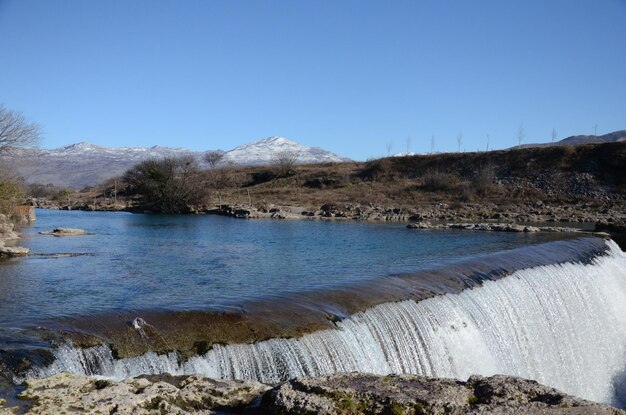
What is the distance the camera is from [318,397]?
16.9 feet

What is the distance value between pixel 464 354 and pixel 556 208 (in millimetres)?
37509

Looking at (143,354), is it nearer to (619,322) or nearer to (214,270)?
(214,270)

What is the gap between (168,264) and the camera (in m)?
17.1

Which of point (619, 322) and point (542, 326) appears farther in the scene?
point (619, 322)

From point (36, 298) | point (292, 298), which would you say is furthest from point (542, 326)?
point (36, 298)

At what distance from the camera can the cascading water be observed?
7.90m

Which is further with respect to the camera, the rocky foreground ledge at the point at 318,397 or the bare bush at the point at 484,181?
the bare bush at the point at 484,181

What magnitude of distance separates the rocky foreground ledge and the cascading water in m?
1.97

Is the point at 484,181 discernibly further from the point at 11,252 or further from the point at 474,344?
the point at 474,344

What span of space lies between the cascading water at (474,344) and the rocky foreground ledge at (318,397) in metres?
1.97

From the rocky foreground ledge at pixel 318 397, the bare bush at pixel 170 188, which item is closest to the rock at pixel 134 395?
the rocky foreground ledge at pixel 318 397

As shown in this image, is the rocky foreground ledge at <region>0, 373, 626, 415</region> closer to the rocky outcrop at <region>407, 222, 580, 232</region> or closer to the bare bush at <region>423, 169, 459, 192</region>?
the rocky outcrop at <region>407, 222, 580, 232</region>

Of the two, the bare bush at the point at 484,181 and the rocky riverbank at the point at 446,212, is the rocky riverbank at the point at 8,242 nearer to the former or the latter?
the rocky riverbank at the point at 446,212

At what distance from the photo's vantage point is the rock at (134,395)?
16.6 feet
